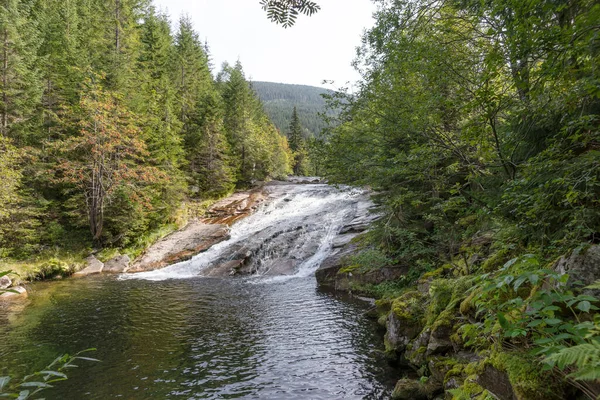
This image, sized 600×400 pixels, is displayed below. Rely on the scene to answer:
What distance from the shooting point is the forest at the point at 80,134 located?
57.6ft

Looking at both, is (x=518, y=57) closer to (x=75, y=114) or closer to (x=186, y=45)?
(x=75, y=114)

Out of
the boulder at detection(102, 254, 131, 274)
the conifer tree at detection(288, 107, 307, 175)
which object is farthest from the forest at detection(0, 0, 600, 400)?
the conifer tree at detection(288, 107, 307, 175)

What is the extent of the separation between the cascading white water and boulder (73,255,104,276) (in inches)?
93.8

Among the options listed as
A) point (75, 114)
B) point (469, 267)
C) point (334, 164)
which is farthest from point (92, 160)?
point (469, 267)

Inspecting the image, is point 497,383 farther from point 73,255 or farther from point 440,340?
point 73,255

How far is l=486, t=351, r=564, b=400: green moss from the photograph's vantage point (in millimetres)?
2744

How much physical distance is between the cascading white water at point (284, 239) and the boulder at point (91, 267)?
2.38 m

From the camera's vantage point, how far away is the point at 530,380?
2811 mm

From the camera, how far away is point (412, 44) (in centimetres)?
614

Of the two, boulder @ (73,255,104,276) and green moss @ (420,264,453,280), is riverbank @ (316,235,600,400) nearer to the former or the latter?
green moss @ (420,264,453,280)

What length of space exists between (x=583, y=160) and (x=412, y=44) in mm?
3766

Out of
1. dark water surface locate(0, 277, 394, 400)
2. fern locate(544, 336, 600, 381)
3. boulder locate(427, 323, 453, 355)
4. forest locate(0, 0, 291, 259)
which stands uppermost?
forest locate(0, 0, 291, 259)

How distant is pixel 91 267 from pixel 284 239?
401 inches

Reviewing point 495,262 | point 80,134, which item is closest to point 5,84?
point 80,134
